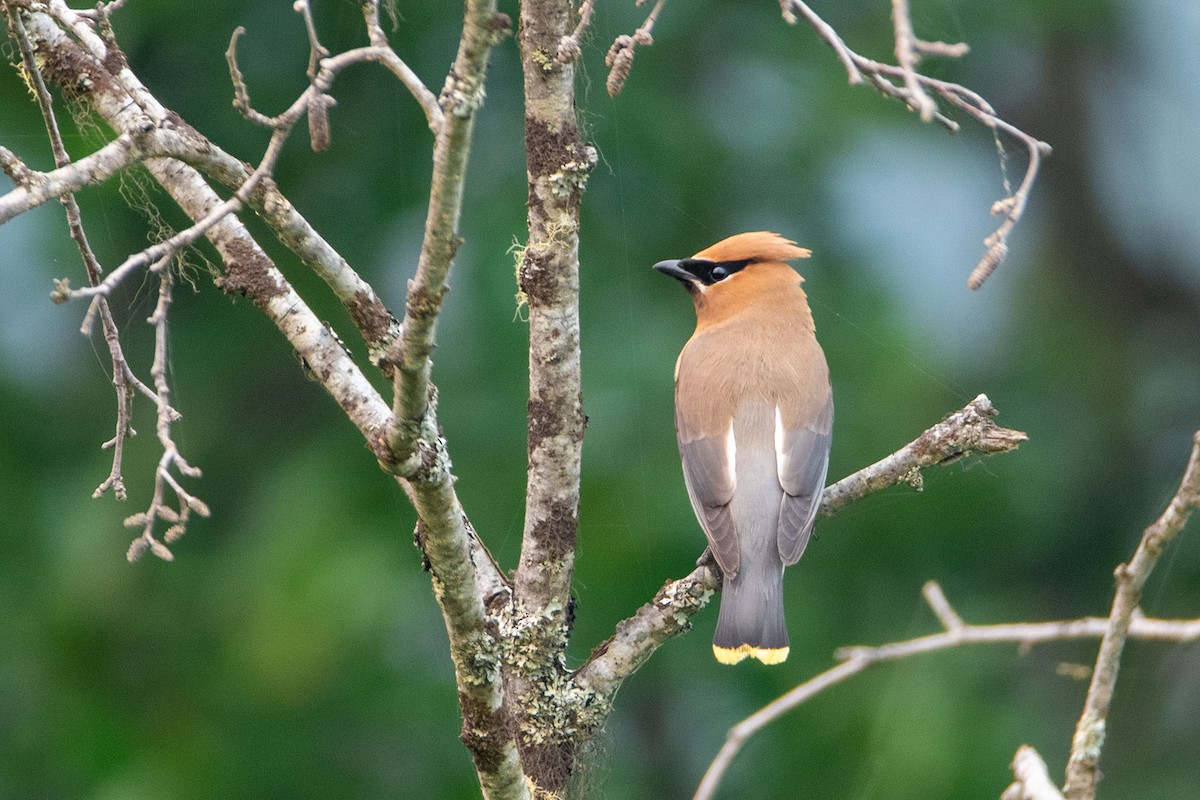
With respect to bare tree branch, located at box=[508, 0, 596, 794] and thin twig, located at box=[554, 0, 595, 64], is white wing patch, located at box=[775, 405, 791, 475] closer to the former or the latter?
bare tree branch, located at box=[508, 0, 596, 794]

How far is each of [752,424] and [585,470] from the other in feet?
4.65

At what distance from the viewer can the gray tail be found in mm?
4051

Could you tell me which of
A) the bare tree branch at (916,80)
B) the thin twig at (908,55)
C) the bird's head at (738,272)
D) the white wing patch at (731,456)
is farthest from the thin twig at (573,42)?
the bird's head at (738,272)

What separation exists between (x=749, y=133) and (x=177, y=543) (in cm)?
307

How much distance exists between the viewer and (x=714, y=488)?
171 inches

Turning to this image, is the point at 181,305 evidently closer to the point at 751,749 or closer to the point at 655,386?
the point at 655,386

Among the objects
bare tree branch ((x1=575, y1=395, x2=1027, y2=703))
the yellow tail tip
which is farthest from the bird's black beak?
bare tree branch ((x1=575, y1=395, x2=1027, y2=703))

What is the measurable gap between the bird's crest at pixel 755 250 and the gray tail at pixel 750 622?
1.27 meters

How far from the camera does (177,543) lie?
21.8 feet

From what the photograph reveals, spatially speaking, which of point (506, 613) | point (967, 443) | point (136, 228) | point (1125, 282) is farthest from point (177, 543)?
point (1125, 282)

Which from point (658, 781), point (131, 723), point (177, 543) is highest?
point (177, 543)

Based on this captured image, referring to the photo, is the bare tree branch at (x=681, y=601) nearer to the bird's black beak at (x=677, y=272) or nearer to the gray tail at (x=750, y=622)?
the gray tail at (x=750, y=622)

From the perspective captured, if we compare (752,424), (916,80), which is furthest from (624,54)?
(752,424)

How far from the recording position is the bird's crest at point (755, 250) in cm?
496
